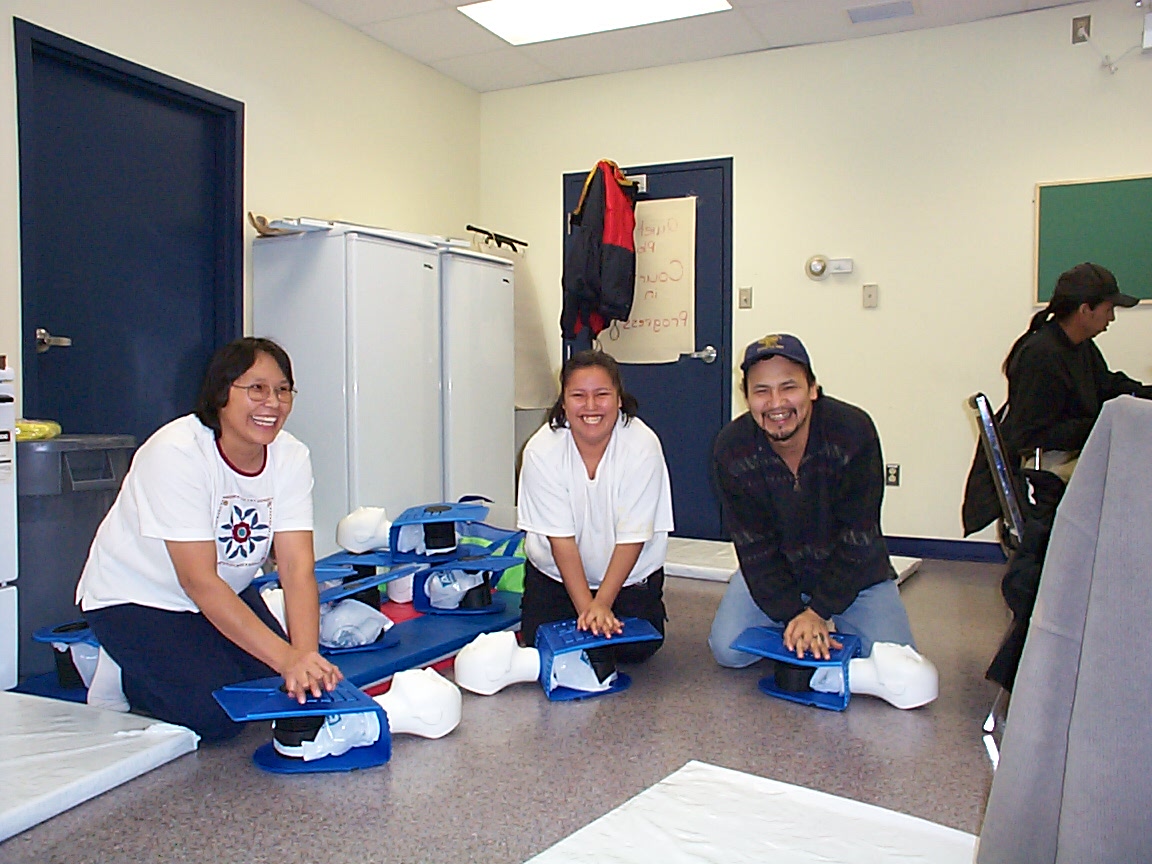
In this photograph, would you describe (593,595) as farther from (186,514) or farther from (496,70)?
(496,70)

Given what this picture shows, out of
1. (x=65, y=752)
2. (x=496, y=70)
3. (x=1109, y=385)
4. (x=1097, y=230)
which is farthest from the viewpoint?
(x=496, y=70)

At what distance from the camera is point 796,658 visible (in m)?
2.31

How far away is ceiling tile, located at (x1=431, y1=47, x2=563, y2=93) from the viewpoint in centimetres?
493

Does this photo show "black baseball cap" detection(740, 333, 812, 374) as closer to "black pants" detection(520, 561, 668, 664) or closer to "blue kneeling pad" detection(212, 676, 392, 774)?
"black pants" detection(520, 561, 668, 664)

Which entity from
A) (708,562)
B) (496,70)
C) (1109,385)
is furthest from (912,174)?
(496,70)

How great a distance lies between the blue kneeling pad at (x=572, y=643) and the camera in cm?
235

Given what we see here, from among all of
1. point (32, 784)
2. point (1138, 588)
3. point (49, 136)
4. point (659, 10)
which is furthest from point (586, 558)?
point (659, 10)

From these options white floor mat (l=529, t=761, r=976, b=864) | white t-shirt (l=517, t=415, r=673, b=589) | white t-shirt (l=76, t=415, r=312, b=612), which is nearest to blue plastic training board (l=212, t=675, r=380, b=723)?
white t-shirt (l=76, t=415, r=312, b=612)

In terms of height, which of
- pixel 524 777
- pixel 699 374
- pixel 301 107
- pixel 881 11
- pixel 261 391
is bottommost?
pixel 524 777

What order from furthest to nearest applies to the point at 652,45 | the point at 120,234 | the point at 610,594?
the point at 652,45 → the point at 120,234 → the point at 610,594

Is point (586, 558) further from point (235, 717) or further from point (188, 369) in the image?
point (188, 369)

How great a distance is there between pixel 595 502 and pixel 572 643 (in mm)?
409

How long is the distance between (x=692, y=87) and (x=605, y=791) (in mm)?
3991

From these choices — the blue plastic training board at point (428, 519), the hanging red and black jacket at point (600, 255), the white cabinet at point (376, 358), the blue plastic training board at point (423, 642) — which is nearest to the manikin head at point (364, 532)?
the blue plastic training board at point (428, 519)
